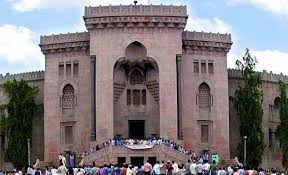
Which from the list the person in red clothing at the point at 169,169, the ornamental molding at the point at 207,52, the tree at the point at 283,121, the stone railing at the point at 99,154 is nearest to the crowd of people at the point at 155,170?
the person in red clothing at the point at 169,169

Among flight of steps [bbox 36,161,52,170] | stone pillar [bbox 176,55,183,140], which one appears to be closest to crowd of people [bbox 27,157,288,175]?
stone pillar [bbox 176,55,183,140]

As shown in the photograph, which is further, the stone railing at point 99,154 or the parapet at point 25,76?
the parapet at point 25,76

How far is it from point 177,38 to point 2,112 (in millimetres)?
18779

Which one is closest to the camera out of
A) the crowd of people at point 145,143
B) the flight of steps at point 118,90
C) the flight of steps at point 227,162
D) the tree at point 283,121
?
the crowd of people at point 145,143

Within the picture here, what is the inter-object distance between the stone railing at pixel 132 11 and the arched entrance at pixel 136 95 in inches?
108

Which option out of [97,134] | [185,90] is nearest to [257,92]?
[185,90]

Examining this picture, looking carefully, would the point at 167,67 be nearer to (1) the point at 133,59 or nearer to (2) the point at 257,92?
(1) the point at 133,59

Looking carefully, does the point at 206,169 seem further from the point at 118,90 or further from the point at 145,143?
the point at 118,90

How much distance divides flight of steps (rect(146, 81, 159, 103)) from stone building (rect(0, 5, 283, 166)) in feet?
0.27

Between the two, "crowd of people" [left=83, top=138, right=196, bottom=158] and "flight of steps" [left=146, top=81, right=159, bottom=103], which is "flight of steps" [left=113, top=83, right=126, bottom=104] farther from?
"crowd of people" [left=83, top=138, right=196, bottom=158]

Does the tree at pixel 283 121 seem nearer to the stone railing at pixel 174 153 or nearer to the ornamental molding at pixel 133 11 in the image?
the ornamental molding at pixel 133 11

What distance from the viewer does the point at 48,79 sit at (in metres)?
67.0

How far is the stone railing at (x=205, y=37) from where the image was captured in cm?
6625

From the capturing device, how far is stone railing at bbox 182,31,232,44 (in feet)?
217
